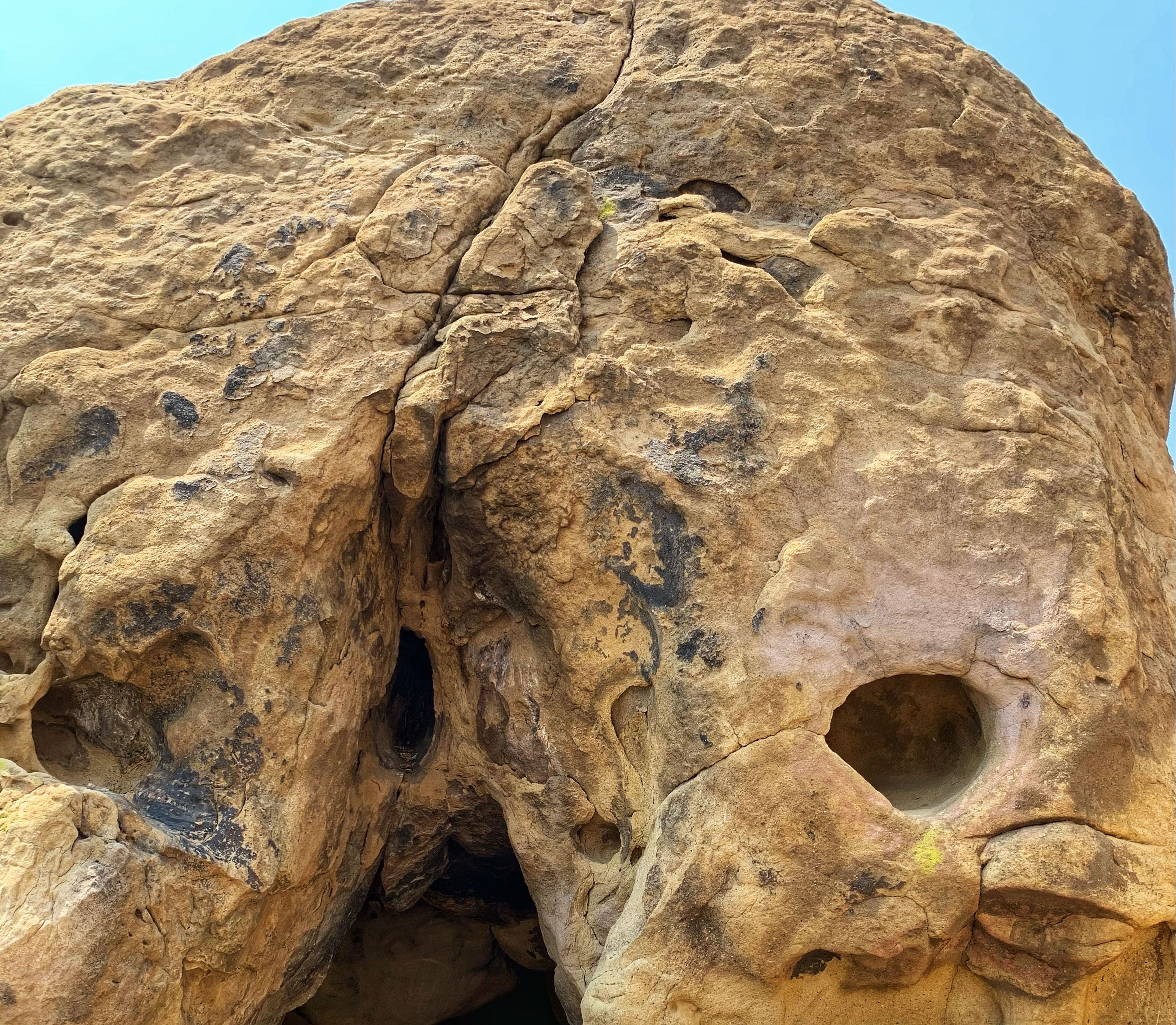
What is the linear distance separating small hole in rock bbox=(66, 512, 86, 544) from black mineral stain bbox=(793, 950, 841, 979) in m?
2.36

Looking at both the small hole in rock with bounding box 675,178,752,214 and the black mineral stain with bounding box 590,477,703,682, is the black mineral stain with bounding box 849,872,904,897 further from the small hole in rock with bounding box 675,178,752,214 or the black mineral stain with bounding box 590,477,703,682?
the small hole in rock with bounding box 675,178,752,214

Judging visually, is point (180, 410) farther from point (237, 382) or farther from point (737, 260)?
point (737, 260)

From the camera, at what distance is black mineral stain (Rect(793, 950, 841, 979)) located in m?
2.81

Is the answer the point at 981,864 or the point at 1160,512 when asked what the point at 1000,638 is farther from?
the point at 1160,512

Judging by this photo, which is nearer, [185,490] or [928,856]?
[928,856]

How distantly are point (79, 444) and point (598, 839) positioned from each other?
200 centimetres

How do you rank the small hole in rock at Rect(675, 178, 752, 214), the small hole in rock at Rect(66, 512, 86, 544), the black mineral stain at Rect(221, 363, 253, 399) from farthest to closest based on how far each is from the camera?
the small hole in rock at Rect(675, 178, 752, 214) → the black mineral stain at Rect(221, 363, 253, 399) → the small hole in rock at Rect(66, 512, 86, 544)

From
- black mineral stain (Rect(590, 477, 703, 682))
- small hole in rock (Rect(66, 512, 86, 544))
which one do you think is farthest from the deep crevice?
small hole in rock (Rect(66, 512, 86, 544))

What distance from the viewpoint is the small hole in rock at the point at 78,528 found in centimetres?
316

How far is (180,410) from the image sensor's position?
3244 millimetres

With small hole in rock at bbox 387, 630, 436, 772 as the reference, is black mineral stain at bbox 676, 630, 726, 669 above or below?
above

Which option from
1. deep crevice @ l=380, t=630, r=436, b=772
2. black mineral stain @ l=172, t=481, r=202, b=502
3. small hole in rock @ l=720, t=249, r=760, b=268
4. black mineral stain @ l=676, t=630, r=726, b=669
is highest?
small hole in rock @ l=720, t=249, r=760, b=268

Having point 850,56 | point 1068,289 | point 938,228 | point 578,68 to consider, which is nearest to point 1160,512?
point 1068,289

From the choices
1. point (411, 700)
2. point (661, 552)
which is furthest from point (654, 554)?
point (411, 700)
